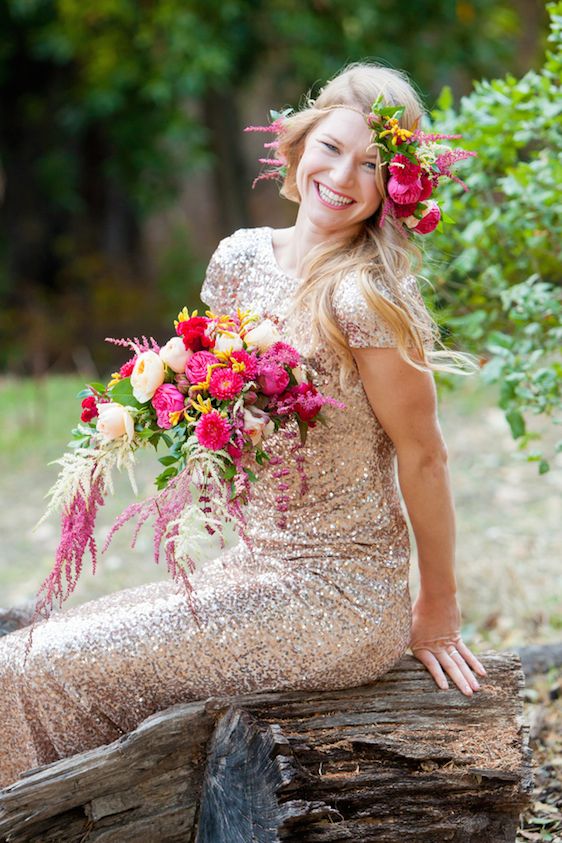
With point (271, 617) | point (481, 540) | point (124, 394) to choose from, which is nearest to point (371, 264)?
point (124, 394)

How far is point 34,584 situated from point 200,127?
7173 mm

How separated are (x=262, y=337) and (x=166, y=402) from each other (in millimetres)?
270

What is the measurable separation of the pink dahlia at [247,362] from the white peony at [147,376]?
0.56 feet

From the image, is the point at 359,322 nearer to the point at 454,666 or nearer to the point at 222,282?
the point at 222,282

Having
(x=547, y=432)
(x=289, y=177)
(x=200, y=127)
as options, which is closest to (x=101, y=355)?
(x=200, y=127)

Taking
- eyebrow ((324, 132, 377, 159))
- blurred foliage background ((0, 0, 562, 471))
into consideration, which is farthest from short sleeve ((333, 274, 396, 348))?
blurred foliage background ((0, 0, 562, 471))

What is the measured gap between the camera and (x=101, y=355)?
1298cm

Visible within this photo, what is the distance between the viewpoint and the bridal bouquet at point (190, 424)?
2375 mm

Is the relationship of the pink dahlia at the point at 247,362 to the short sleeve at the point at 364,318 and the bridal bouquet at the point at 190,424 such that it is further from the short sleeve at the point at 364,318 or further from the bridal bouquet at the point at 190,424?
the short sleeve at the point at 364,318

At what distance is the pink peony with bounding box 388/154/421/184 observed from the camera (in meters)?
2.62

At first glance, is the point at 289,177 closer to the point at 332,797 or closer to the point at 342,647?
the point at 342,647

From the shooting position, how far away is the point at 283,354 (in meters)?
2.49

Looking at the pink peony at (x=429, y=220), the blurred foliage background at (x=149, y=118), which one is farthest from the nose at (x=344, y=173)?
the blurred foliage background at (x=149, y=118)

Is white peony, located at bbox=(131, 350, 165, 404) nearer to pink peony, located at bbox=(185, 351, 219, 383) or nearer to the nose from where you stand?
pink peony, located at bbox=(185, 351, 219, 383)
